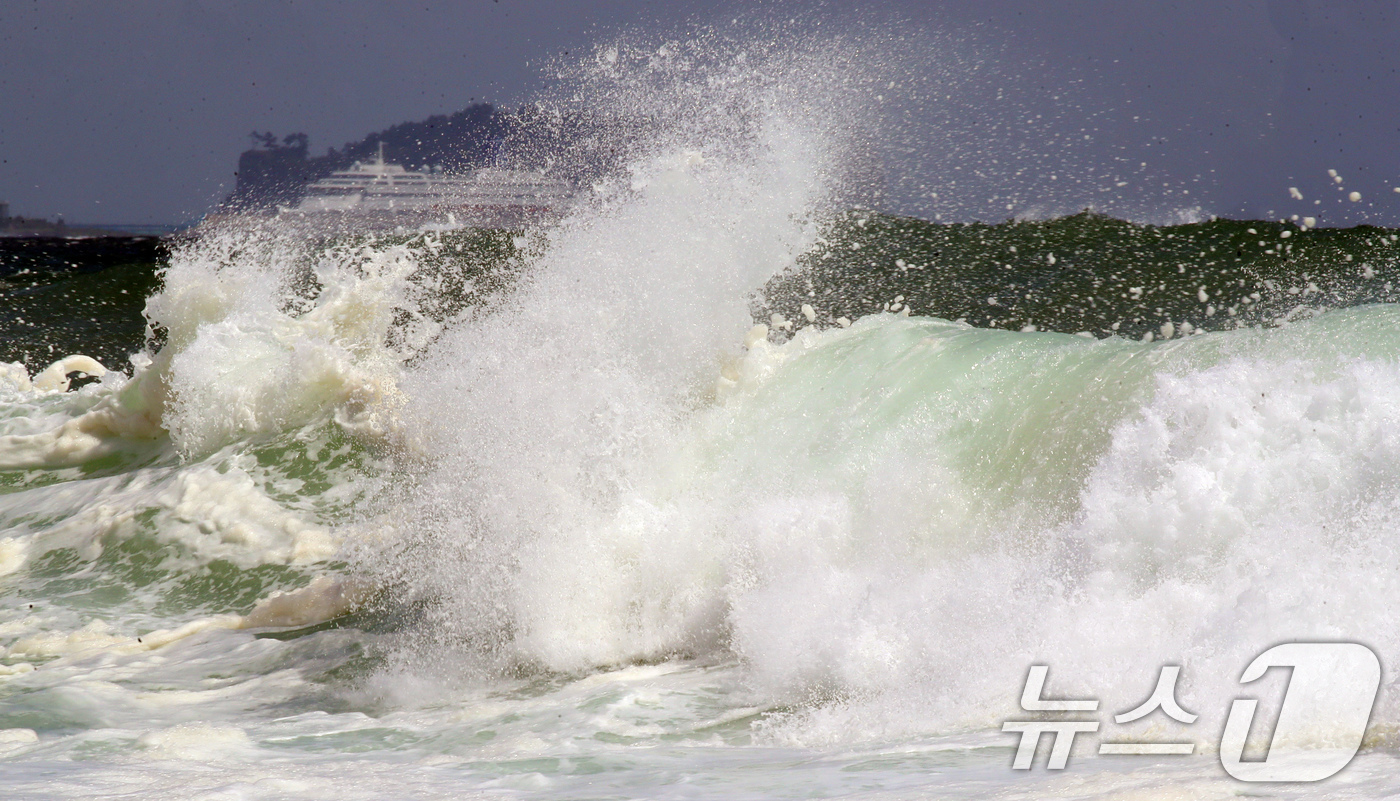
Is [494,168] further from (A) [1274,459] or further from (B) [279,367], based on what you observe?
(A) [1274,459]

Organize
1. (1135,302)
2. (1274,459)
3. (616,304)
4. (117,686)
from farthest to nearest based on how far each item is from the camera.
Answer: (1135,302), (616,304), (117,686), (1274,459)

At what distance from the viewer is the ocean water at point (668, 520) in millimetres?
3086

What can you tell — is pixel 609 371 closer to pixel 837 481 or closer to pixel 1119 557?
pixel 837 481

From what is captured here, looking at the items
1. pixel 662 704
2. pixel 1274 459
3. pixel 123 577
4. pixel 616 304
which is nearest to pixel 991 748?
pixel 662 704

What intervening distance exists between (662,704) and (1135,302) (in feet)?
47.9

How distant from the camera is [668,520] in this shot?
4934 mm

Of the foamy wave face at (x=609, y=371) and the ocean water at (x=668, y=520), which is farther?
the foamy wave face at (x=609, y=371)

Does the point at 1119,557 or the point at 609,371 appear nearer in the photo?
the point at 1119,557

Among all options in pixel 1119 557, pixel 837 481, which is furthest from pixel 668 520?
pixel 1119 557

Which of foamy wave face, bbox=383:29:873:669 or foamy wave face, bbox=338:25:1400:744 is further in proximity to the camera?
foamy wave face, bbox=383:29:873:669

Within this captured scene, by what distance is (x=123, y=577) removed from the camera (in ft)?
21.1

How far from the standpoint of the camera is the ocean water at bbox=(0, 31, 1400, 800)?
3086mm

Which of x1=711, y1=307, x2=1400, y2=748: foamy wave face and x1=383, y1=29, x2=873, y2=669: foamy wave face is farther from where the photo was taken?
x1=383, y1=29, x2=873, y2=669: foamy wave face

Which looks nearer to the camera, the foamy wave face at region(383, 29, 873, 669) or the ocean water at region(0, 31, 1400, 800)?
the ocean water at region(0, 31, 1400, 800)
